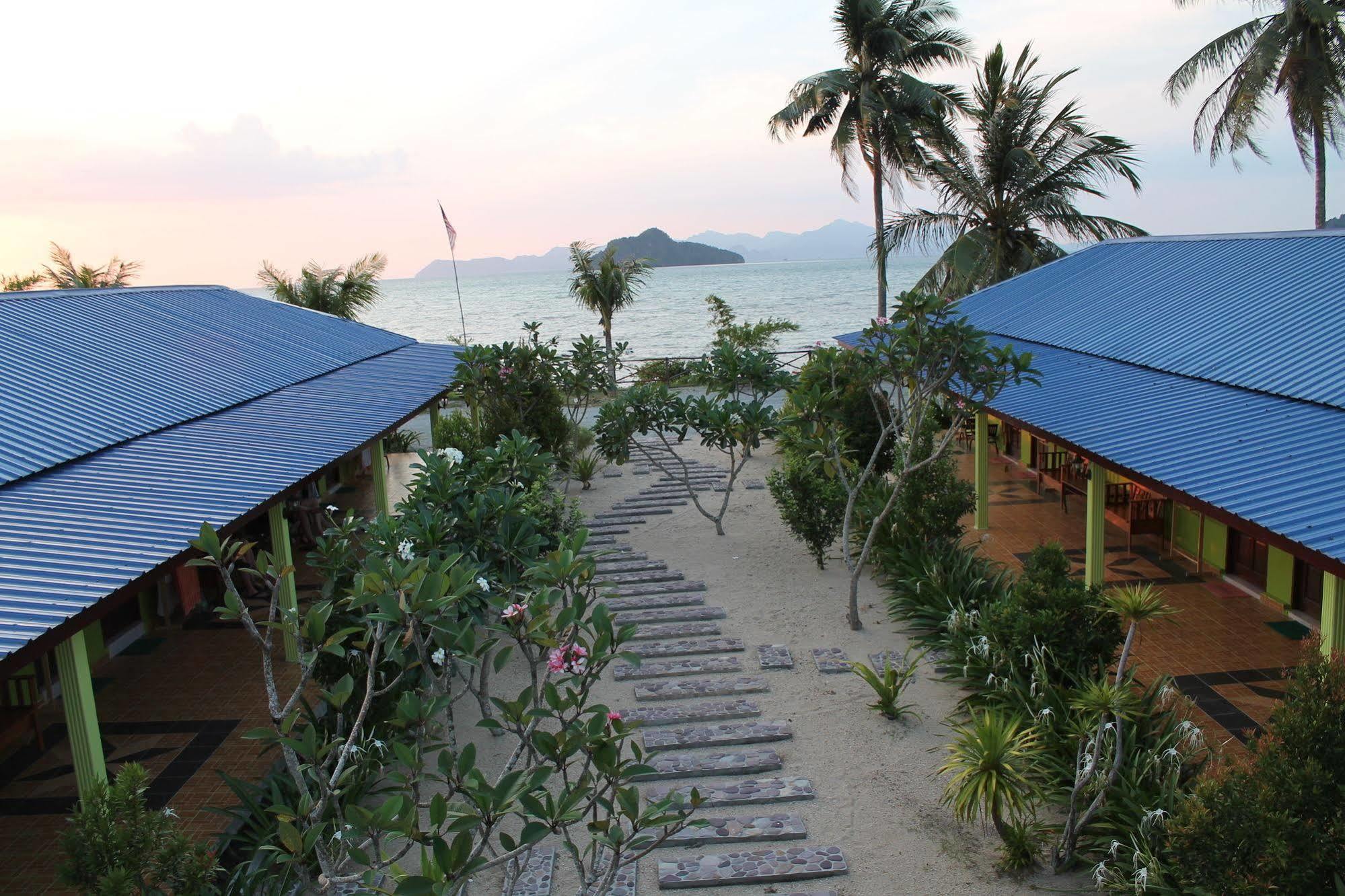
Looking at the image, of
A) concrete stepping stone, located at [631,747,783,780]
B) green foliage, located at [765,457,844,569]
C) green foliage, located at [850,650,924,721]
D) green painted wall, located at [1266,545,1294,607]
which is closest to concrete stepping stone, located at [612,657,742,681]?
green foliage, located at [850,650,924,721]

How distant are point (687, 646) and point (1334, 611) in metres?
6.03

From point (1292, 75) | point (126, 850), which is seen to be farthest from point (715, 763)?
point (1292, 75)

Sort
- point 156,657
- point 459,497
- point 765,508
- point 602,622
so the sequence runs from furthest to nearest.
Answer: point 765,508 → point 156,657 → point 459,497 → point 602,622

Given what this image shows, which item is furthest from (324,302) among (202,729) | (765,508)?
(202,729)

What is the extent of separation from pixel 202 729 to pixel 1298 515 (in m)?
9.15

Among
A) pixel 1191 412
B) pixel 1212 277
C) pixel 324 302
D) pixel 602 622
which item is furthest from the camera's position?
pixel 324 302

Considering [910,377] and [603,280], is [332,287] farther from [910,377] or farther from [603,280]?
[910,377]

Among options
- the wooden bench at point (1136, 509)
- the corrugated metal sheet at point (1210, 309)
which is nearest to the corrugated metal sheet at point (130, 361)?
the corrugated metal sheet at point (1210, 309)

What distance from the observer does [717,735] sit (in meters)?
8.49

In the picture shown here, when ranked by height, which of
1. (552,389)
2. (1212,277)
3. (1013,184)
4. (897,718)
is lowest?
(897,718)

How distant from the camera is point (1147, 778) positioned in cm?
664

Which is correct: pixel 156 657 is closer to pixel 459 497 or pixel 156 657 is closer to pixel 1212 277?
pixel 459 497

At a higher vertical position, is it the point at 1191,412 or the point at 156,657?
the point at 1191,412

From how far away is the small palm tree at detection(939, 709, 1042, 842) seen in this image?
6684 mm
